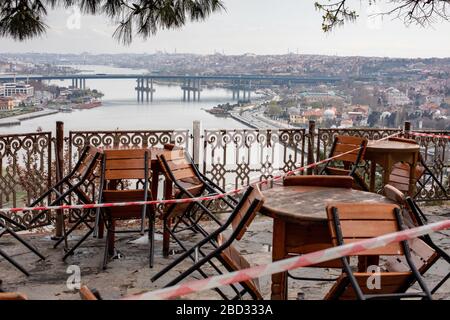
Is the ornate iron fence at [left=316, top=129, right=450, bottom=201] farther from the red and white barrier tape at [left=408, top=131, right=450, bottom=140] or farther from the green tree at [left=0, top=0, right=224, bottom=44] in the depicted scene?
the green tree at [left=0, top=0, right=224, bottom=44]

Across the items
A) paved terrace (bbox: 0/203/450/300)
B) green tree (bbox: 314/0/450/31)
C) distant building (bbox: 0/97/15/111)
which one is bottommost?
paved terrace (bbox: 0/203/450/300)

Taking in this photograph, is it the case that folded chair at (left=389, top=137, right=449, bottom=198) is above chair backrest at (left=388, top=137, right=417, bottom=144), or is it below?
below

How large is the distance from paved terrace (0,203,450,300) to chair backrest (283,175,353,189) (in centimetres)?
82

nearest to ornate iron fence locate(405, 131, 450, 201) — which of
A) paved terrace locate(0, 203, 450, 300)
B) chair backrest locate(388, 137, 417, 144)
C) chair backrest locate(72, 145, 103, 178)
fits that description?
chair backrest locate(388, 137, 417, 144)

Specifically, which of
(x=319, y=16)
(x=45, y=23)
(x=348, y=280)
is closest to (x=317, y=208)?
(x=348, y=280)

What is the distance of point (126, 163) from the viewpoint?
5.03 meters

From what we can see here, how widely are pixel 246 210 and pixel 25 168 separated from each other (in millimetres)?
4059

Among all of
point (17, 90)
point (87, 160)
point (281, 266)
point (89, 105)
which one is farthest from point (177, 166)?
point (89, 105)

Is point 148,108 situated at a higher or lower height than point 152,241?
lower

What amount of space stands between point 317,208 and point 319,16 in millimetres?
6804

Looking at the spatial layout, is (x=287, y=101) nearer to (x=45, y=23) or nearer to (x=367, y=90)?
(x=367, y=90)

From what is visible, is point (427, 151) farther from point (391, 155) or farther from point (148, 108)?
point (148, 108)

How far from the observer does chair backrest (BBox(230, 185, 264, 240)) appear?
2.96 meters

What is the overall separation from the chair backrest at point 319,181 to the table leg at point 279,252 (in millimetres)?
789
